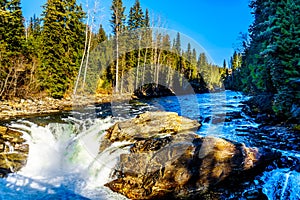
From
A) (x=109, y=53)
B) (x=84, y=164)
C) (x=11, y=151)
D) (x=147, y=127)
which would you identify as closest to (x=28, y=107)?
(x=11, y=151)

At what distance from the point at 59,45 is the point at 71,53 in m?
→ 1.97

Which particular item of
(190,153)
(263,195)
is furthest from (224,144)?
(263,195)

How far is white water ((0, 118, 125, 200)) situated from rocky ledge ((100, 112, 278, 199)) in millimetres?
612

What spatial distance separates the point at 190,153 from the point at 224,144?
3.79 ft

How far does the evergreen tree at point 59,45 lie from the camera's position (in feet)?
69.2

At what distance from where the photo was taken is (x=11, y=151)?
26.3 ft

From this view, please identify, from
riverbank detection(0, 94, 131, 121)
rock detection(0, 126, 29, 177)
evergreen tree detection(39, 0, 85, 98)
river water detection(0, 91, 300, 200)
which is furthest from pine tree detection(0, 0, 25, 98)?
rock detection(0, 126, 29, 177)

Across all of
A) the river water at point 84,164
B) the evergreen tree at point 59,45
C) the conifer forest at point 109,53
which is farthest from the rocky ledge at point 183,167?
the evergreen tree at point 59,45

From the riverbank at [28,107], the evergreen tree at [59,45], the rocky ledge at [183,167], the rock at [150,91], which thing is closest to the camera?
the rocky ledge at [183,167]

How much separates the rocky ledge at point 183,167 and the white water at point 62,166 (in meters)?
0.61

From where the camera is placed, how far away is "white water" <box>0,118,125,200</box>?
629cm

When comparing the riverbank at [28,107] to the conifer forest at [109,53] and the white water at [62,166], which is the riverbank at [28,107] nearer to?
the conifer forest at [109,53]

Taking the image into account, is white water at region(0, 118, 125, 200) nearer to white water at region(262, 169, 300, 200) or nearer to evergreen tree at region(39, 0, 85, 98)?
white water at region(262, 169, 300, 200)

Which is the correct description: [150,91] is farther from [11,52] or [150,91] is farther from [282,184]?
[282,184]
